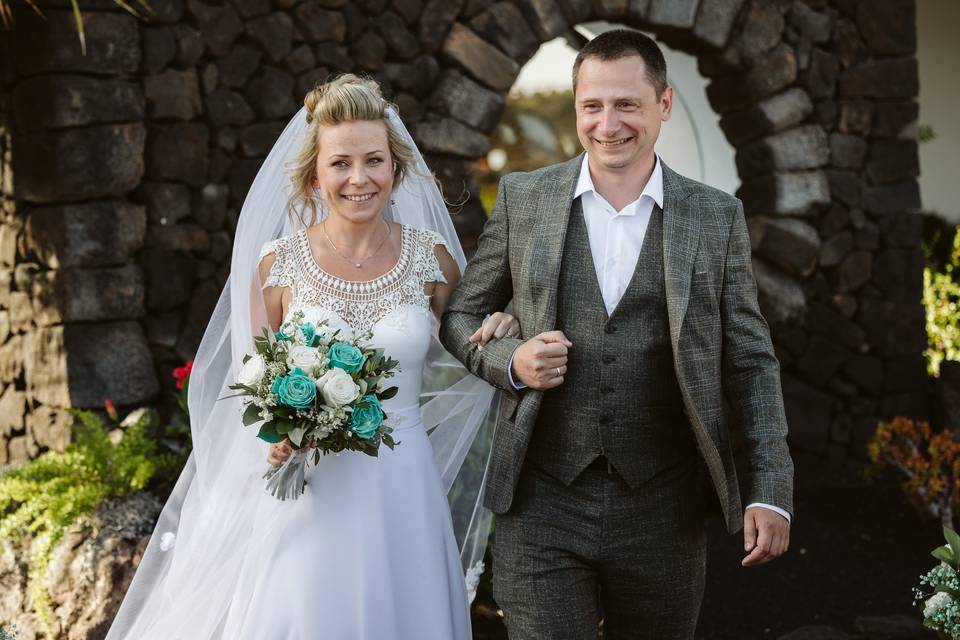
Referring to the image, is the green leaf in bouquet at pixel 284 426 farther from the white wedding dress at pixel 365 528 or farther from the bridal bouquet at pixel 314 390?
the white wedding dress at pixel 365 528

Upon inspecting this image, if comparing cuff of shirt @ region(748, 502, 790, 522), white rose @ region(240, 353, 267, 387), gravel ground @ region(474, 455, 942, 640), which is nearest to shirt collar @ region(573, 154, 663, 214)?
cuff of shirt @ region(748, 502, 790, 522)

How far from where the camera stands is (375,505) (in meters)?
2.65

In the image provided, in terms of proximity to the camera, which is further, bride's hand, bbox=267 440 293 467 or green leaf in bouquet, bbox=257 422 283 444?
bride's hand, bbox=267 440 293 467

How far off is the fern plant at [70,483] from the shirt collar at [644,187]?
7.76 feet

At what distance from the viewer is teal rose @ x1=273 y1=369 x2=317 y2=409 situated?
231cm

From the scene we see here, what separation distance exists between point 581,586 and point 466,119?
10.7 ft

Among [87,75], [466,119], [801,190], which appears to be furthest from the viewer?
[801,190]

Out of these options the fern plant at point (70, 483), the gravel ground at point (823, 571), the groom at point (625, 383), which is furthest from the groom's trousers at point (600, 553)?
the fern plant at point (70, 483)

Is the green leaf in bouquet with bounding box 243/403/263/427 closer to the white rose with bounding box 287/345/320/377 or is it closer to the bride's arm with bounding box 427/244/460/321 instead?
the white rose with bounding box 287/345/320/377

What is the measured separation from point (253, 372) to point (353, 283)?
497 millimetres

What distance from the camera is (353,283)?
278 cm

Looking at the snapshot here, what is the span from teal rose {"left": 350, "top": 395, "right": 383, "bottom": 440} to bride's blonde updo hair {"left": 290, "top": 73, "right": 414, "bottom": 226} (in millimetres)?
773

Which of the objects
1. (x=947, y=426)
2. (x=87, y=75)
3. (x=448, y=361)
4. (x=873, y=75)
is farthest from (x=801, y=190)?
(x=87, y=75)

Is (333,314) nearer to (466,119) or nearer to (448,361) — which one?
(448,361)
